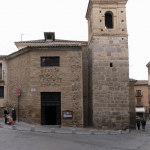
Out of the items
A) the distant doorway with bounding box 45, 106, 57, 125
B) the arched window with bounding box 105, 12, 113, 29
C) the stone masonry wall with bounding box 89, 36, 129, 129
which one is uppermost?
the arched window with bounding box 105, 12, 113, 29

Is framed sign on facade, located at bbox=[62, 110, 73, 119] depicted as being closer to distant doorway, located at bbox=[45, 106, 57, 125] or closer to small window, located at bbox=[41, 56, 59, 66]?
distant doorway, located at bbox=[45, 106, 57, 125]

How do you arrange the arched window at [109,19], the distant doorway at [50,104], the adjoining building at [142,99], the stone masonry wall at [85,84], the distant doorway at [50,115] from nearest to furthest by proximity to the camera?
the distant doorway at [50,104] < the distant doorway at [50,115] < the arched window at [109,19] < the stone masonry wall at [85,84] < the adjoining building at [142,99]

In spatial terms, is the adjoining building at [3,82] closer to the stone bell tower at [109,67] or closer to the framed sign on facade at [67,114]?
the framed sign on facade at [67,114]

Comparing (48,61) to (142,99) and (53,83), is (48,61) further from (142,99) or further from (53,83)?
(142,99)

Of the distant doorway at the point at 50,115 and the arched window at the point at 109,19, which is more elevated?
the arched window at the point at 109,19

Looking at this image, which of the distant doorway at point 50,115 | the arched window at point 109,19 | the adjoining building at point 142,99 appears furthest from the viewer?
the adjoining building at point 142,99

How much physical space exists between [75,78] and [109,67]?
3211 mm

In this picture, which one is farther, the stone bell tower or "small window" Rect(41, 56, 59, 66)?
the stone bell tower

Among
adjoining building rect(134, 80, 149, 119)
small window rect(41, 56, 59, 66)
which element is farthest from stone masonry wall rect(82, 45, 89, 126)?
adjoining building rect(134, 80, 149, 119)

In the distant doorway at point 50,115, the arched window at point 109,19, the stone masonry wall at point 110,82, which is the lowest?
the distant doorway at point 50,115

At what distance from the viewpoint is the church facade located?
17.4m

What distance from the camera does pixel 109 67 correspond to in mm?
18703

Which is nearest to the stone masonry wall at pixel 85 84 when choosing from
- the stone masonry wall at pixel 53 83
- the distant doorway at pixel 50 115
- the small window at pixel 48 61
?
the stone masonry wall at pixel 53 83

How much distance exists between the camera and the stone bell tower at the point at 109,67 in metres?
18.2
